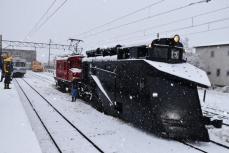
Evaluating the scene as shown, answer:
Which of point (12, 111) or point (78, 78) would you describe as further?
point (78, 78)

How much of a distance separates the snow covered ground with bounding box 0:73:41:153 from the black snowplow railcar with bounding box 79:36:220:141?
152 inches

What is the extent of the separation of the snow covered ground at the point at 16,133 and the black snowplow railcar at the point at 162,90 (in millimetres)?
3863

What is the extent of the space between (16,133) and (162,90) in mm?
4963

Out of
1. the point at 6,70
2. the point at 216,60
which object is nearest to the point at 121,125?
the point at 6,70

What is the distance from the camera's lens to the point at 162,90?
9.54 metres

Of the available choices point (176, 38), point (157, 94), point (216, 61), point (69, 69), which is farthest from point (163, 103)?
point (216, 61)

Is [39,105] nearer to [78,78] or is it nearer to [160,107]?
[78,78]

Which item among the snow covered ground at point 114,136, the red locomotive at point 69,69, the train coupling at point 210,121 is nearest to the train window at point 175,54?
the train coupling at point 210,121

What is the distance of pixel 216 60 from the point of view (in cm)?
4194

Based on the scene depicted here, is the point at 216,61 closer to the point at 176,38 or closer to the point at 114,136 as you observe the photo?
the point at 176,38

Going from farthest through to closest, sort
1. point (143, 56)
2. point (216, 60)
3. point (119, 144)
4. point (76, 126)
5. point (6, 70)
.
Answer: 1. point (216, 60)
2. point (6, 70)
3. point (76, 126)
4. point (143, 56)
5. point (119, 144)

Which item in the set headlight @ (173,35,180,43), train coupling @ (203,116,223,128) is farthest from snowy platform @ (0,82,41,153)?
headlight @ (173,35,180,43)

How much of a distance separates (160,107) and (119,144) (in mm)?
1849

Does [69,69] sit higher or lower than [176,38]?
lower
